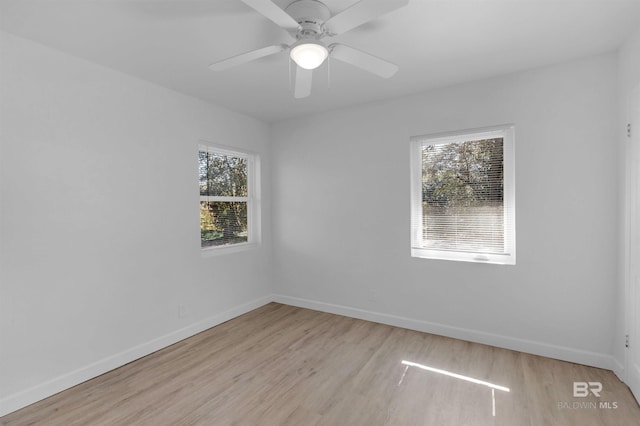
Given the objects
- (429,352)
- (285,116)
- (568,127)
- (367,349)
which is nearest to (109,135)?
(285,116)

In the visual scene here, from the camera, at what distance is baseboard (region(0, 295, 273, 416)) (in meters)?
2.05

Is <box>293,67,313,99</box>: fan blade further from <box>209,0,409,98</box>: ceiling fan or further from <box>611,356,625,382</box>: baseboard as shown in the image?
<box>611,356,625,382</box>: baseboard

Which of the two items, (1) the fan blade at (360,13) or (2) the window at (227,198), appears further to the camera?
(2) the window at (227,198)

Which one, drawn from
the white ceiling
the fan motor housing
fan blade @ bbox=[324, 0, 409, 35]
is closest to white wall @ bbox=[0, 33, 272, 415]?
the white ceiling

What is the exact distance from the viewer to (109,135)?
8.41 feet

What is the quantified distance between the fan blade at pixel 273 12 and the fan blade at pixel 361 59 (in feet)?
1.00

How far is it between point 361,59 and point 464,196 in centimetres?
178

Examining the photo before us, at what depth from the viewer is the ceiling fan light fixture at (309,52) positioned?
1669 mm

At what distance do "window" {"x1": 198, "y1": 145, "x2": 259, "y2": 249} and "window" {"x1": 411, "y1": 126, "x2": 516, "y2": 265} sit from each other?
2109mm

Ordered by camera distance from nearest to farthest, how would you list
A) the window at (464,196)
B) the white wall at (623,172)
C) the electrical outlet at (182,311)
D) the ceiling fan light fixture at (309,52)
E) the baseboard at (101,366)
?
the ceiling fan light fixture at (309,52)
the baseboard at (101,366)
the white wall at (623,172)
the window at (464,196)
the electrical outlet at (182,311)

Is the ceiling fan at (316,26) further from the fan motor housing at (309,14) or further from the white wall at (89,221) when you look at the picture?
the white wall at (89,221)

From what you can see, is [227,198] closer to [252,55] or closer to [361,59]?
[252,55]
